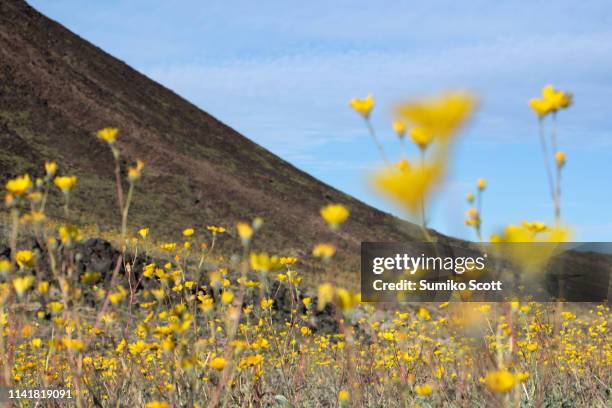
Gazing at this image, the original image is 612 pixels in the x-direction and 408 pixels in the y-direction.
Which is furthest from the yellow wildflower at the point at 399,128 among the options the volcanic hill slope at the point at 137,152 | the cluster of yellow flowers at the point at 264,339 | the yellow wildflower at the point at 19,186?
the volcanic hill slope at the point at 137,152

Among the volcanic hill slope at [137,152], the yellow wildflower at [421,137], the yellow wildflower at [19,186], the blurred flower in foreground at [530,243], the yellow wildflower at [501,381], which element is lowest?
the yellow wildflower at [501,381]

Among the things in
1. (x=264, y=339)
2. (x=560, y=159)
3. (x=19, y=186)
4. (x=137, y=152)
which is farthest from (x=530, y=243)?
(x=137, y=152)

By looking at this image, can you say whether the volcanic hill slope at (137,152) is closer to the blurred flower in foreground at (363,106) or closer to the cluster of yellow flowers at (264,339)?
the cluster of yellow flowers at (264,339)

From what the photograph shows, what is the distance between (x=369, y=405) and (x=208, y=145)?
118 feet

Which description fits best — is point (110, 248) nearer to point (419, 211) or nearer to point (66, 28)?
point (419, 211)

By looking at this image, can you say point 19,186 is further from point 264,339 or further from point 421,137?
point 264,339

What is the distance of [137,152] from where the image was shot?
103 feet

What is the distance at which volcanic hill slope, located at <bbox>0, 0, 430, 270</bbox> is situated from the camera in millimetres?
26984

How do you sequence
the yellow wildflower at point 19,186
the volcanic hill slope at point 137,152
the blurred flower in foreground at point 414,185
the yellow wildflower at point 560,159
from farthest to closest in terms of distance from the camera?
the volcanic hill slope at point 137,152 → the yellow wildflower at point 19,186 → the yellow wildflower at point 560,159 → the blurred flower in foreground at point 414,185

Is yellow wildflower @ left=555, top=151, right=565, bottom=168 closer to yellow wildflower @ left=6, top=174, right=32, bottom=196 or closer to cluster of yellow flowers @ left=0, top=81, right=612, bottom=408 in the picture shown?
cluster of yellow flowers @ left=0, top=81, right=612, bottom=408

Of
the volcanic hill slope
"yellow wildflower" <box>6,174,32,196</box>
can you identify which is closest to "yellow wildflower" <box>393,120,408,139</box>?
"yellow wildflower" <box>6,174,32,196</box>

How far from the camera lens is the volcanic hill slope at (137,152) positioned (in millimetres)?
26984

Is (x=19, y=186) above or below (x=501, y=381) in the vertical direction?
above

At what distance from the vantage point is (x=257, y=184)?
1414 inches
